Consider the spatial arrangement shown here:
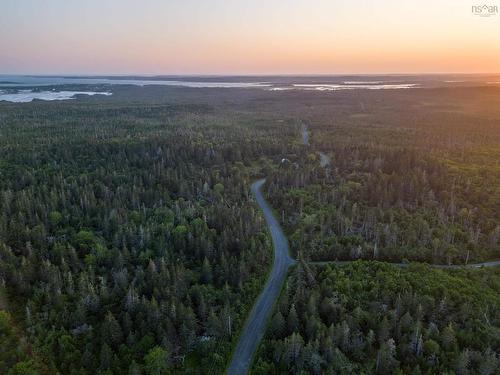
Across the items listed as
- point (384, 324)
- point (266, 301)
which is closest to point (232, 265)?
point (266, 301)

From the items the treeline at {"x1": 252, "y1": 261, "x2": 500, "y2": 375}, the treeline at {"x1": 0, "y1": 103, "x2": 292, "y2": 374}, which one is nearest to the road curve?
the treeline at {"x1": 0, "y1": 103, "x2": 292, "y2": 374}

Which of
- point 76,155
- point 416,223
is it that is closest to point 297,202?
point 416,223

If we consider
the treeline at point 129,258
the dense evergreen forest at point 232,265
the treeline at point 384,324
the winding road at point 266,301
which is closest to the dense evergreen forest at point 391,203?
the dense evergreen forest at point 232,265

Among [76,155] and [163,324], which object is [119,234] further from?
[76,155]

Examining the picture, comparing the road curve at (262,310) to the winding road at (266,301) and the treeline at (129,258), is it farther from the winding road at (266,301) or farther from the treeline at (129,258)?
the treeline at (129,258)

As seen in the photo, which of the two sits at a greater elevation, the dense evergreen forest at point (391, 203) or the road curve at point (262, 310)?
the dense evergreen forest at point (391, 203)

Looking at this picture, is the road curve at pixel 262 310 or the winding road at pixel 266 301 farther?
the winding road at pixel 266 301

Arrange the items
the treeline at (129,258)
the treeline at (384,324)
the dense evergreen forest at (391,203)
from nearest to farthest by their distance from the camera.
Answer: the treeline at (384,324)
the treeline at (129,258)
the dense evergreen forest at (391,203)

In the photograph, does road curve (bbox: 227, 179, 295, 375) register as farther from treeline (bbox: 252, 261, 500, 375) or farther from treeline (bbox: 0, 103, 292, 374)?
treeline (bbox: 252, 261, 500, 375)
